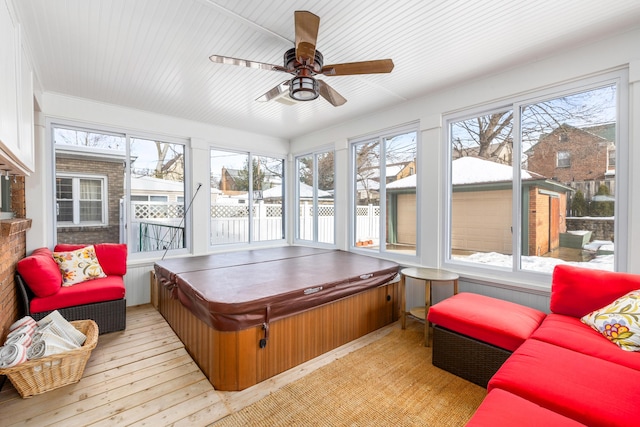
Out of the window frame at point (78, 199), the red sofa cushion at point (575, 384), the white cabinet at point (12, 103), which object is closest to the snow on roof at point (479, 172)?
the red sofa cushion at point (575, 384)

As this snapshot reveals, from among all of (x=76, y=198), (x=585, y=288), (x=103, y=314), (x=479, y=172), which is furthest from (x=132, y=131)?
(x=585, y=288)

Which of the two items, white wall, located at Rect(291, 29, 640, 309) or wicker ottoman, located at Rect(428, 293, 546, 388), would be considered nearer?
wicker ottoman, located at Rect(428, 293, 546, 388)

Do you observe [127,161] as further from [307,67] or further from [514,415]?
[514,415]

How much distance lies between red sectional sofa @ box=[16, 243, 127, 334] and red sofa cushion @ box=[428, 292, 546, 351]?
3.14 meters

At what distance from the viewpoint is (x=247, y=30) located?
211 centimetres

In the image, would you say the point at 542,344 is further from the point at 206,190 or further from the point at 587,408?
the point at 206,190

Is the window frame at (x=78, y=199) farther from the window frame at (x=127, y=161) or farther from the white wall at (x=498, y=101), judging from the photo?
the white wall at (x=498, y=101)

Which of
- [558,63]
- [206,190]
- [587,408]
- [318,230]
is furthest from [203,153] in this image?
[587,408]

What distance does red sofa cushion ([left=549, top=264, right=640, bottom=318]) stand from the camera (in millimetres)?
1933

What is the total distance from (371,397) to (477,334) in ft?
3.01

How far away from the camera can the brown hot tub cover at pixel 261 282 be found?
2021 mm

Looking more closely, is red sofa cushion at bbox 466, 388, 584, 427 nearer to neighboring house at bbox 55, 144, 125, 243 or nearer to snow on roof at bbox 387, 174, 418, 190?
snow on roof at bbox 387, 174, 418, 190

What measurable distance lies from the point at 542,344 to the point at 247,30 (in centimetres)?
297

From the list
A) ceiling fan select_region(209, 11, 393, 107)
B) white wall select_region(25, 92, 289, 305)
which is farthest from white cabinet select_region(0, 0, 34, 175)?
A: white wall select_region(25, 92, 289, 305)
